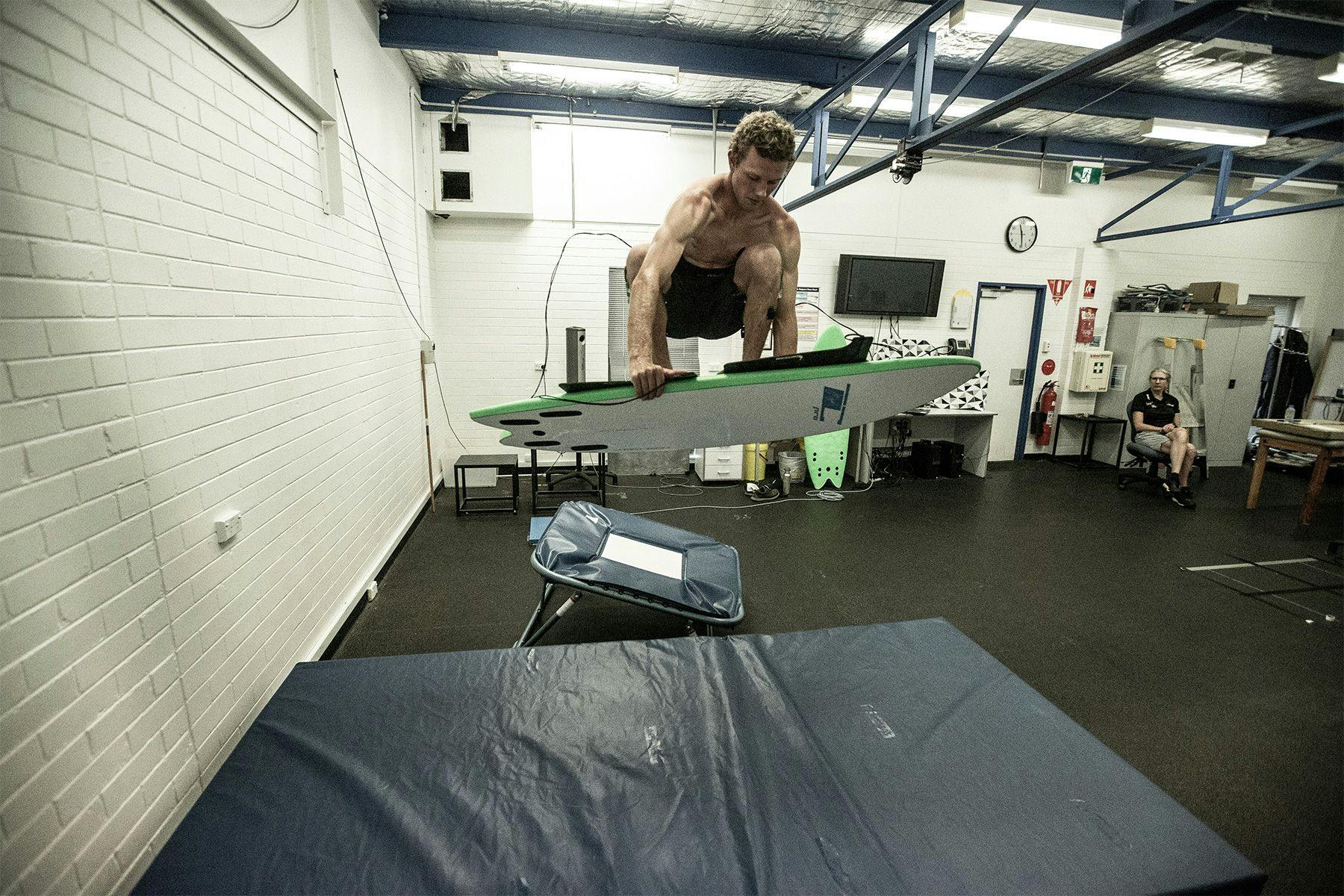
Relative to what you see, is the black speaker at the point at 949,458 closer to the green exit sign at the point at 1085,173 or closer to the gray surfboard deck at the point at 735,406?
the green exit sign at the point at 1085,173

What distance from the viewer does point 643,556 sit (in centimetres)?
278

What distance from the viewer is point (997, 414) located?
6.52 metres

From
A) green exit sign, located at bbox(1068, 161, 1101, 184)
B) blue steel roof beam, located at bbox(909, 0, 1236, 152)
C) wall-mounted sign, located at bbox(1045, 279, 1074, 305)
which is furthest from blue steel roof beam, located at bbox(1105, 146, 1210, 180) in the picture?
blue steel roof beam, located at bbox(909, 0, 1236, 152)

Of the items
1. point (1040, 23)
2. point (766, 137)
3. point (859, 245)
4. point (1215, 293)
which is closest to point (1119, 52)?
point (1040, 23)

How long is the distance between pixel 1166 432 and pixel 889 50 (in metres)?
4.71

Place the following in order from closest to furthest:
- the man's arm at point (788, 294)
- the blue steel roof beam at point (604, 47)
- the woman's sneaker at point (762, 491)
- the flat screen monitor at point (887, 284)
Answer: the man's arm at point (788, 294), the blue steel roof beam at point (604, 47), the woman's sneaker at point (762, 491), the flat screen monitor at point (887, 284)

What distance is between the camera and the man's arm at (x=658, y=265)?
188 cm

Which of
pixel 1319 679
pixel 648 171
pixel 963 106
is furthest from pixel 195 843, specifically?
pixel 963 106

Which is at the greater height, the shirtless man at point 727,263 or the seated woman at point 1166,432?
the shirtless man at point 727,263

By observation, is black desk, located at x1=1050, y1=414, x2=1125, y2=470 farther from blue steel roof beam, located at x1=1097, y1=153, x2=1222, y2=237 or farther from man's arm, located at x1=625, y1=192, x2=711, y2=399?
man's arm, located at x1=625, y1=192, x2=711, y2=399

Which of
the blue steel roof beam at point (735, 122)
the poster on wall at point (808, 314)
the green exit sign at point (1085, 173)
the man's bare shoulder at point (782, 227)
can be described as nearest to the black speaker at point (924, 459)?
the poster on wall at point (808, 314)

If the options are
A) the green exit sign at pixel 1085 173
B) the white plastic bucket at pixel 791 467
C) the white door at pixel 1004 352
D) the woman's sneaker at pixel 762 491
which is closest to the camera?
the green exit sign at pixel 1085 173

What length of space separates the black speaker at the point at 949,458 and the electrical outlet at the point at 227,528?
6.05m

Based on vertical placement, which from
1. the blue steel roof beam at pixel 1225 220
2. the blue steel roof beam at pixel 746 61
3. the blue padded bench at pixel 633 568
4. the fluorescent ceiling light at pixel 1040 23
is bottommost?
the blue padded bench at pixel 633 568
